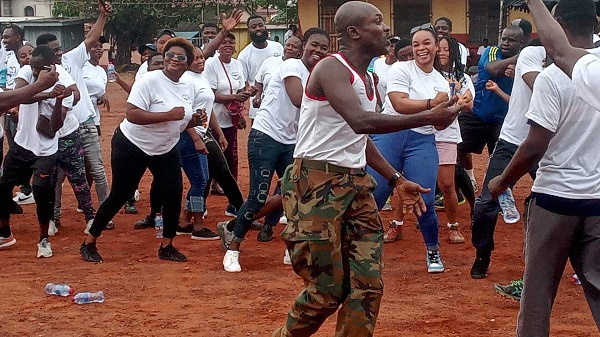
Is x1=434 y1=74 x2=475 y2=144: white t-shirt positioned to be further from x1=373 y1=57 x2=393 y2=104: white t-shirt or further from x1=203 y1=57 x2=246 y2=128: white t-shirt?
x1=203 y1=57 x2=246 y2=128: white t-shirt

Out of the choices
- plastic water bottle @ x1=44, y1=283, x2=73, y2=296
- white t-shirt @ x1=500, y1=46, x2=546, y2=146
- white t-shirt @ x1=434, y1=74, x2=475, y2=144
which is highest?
white t-shirt @ x1=500, y1=46, x2=546, y2=146

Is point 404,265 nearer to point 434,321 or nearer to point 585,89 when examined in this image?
point 434,321

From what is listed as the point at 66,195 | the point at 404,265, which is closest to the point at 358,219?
the point at 404,265

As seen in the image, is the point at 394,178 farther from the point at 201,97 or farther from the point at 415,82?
the point at 201,97

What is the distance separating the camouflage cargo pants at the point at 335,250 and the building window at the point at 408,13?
29429mm

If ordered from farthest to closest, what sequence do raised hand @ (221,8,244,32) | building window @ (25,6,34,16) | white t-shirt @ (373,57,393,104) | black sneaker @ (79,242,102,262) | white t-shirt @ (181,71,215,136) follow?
building window @ (25,6,34,16) < white t-shirt @ (373,57,393,104) < raised hand @ (221,8,244,32) < white t-shirt @ (181,71,215,136) < black sneaker @ (79,242,102,262)

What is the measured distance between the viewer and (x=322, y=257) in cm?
491

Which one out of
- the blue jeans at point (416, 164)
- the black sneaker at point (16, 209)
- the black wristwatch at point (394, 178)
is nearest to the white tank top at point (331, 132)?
the black wristwatch at point (394, 178)

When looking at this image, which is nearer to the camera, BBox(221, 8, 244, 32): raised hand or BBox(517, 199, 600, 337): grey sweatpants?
BBox(517, 199, 600, 337): grey sweatpants

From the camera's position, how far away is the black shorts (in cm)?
947

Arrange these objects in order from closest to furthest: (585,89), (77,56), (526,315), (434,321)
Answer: (585,89)
(526,315)
(434,321)
(77,56)

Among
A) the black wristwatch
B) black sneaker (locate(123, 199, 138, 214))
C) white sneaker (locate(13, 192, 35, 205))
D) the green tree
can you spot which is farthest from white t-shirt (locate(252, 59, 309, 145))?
the green tree

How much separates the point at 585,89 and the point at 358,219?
1465 millimetres

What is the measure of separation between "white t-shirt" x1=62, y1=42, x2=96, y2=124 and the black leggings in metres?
1.81
